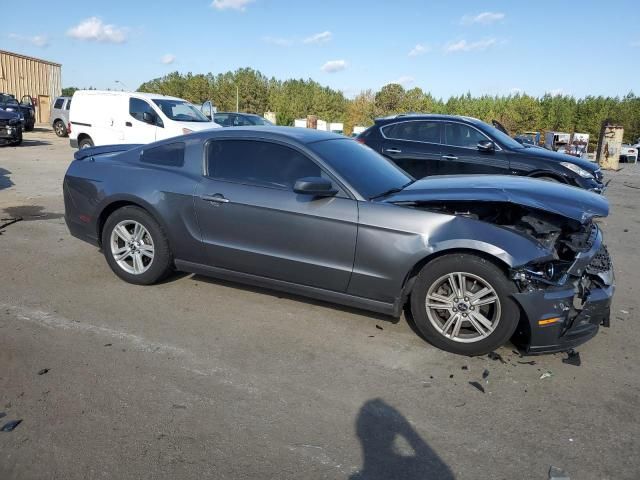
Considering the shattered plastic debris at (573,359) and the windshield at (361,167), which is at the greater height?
the windshield at (361,167)

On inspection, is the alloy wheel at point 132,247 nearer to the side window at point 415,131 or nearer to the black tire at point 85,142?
the side window at point 415,131

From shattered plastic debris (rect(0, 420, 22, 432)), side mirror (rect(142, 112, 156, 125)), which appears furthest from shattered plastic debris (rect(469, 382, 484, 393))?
side mirror (rect(142, 112, 156, 125))

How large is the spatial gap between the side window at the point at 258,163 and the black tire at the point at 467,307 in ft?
4.01

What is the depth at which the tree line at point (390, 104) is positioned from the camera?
37606 millimetres

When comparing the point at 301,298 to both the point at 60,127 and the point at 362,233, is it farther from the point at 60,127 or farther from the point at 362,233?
the point at 60,127

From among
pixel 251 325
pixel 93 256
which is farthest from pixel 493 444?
pixel 93 256

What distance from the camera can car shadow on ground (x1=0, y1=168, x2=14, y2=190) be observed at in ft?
33.9

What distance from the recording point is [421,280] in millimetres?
3859

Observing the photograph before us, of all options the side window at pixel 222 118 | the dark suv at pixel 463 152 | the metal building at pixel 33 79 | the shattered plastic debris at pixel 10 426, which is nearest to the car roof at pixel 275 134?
the shattered plastic debris at pixel 10 426

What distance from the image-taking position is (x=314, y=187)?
3945mm

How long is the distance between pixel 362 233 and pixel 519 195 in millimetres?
1225

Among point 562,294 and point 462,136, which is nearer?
point 562,294

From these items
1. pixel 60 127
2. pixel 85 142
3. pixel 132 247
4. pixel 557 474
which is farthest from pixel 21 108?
pixel 557 474

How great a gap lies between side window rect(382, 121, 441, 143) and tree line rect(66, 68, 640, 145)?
23606mm
